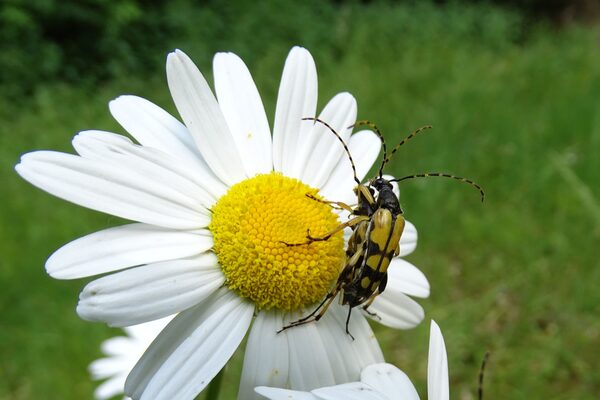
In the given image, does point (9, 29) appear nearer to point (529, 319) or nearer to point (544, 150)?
point (544, 150)

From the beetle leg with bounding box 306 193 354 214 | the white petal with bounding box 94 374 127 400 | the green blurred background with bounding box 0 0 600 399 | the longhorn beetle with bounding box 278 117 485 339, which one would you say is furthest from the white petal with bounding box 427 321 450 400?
the green blurred background with bounding box 0 0 600 399

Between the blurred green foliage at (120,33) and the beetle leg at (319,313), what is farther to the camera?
the blurred green foliage at (120,33)

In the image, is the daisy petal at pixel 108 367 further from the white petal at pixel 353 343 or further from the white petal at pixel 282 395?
the white petal at pixel 282 395

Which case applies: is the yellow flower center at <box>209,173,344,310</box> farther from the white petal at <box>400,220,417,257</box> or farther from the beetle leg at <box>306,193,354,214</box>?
the white petal at <box>400,220,417,257</box>

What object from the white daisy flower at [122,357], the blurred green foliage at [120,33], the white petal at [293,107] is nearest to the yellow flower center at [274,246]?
the white petal at [293,107]

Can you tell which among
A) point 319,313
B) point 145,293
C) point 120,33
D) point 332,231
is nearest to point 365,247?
point 332,231
